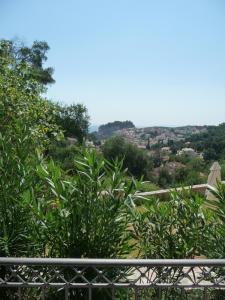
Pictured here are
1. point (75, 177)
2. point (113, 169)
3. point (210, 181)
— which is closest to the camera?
point (75, 177)

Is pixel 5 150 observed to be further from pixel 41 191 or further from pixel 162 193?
pixel 162 193

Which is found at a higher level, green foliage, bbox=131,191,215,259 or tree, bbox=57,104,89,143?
tree, bbox=57,104,89,143

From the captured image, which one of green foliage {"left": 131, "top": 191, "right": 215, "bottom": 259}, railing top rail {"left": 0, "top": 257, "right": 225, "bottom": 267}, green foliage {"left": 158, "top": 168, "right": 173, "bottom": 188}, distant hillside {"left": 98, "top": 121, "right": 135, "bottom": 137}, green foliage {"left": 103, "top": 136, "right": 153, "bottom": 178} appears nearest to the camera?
railing top rail {"left": 0, "top": 257, "right": 225, "bottom": 267}

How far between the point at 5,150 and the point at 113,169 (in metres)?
0.86

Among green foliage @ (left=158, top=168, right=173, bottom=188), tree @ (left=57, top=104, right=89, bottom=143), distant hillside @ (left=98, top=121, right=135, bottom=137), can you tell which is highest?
distant hillside @ (left=98, top=121, right=135, bottom=137)

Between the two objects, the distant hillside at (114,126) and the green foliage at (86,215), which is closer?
the green foliage at (86,215)

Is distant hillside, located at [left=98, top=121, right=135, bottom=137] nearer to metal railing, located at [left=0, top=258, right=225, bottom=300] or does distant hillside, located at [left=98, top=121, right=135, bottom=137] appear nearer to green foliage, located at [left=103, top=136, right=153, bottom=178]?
green foliage, located at [left=103, top=136, right=153, bottom=178]

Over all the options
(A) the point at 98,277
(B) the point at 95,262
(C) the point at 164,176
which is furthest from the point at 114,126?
(B) the point at 95,262

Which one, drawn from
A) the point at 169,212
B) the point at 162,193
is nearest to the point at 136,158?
the point at 162,193

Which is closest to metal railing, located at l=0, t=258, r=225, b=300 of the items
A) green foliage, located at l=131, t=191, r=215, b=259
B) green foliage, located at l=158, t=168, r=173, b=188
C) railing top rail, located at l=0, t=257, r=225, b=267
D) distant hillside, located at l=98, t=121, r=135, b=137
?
railing top rail, located at l=0, t=257, r=225, b=267

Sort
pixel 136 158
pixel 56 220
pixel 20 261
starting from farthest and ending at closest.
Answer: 1. pixel 136 158
2. pixel 56 220
3. pixel 20 261

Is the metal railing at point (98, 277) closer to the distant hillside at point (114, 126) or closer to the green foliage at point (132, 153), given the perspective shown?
the green foliage at point (132, 153)

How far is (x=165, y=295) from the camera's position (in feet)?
8.59

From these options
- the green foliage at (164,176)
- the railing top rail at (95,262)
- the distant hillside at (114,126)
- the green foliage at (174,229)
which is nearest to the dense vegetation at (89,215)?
the green foliage at (174,229)
